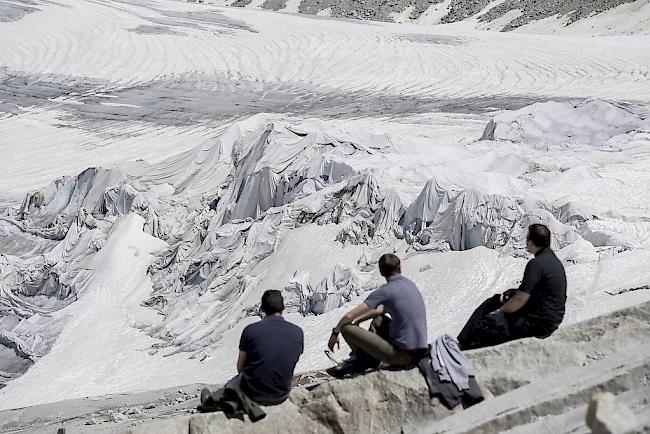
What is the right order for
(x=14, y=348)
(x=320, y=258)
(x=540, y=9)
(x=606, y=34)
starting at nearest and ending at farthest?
(x=320, y=258)
(x=14, y=348)
(x=606, y=34)
(x=540, y=9)

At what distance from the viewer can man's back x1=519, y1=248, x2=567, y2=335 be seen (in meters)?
5.58

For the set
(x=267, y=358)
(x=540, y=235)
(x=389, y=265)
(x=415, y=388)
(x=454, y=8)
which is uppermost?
(x=540, y=235)

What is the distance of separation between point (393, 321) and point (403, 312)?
0.33ft

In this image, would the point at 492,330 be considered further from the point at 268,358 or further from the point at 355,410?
the point at 268,358

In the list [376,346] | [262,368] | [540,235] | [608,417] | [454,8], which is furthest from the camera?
[454,8]

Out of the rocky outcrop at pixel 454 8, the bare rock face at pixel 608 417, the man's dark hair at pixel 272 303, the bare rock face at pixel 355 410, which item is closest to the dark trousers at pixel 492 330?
the bare rock face at pixel 355 410

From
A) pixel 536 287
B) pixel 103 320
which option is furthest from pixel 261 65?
pixel 536 287

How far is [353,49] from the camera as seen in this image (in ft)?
119

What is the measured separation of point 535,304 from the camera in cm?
560

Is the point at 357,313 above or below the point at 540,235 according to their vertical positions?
below

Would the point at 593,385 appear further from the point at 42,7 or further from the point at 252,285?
the point at 42,7

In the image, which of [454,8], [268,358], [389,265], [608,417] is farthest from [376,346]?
[454,8]

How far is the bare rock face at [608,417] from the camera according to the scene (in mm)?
3252

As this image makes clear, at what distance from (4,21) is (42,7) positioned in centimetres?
350
